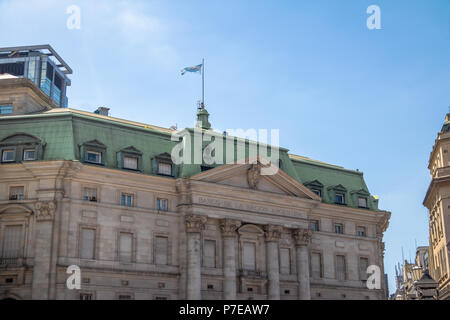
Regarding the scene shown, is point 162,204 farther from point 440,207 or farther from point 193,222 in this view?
point 440,207

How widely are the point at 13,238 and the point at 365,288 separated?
126 ft

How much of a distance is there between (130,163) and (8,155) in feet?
35.8

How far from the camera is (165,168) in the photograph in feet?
218

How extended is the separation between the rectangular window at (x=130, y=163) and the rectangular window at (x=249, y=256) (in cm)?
1324

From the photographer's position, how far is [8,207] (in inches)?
2335

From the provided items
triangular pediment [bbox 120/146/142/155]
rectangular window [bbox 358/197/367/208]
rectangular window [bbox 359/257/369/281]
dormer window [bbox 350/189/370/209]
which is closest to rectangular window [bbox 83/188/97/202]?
triangular pediment [bbox 120/146/142/155]

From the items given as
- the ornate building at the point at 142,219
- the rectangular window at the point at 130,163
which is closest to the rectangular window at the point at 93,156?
the ornate building at the point at 142,219

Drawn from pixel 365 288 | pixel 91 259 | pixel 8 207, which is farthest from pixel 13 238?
pixel 365 288

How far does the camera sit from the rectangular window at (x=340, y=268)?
7469 centimetres

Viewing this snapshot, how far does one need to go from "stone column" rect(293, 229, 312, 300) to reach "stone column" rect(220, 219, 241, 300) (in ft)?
25.3

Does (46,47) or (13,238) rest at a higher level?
(46,47)
